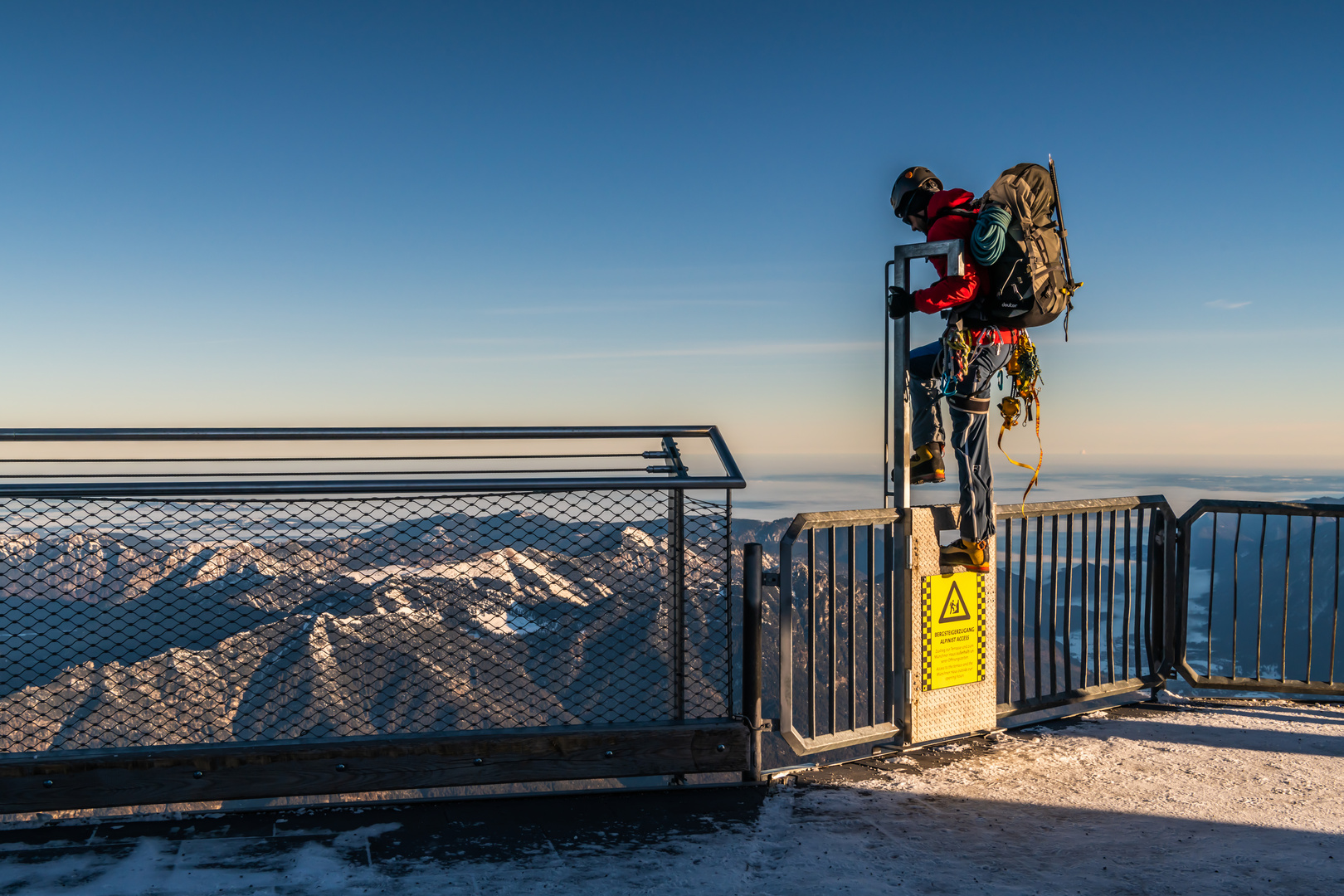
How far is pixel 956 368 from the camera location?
5.47 m

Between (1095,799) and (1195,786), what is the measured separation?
2.23ft

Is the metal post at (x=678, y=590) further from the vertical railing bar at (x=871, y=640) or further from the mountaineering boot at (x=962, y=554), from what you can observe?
the mountaineering boot at (x=962, y=554)

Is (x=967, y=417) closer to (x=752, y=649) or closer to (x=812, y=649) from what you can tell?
(x=812, y=649)

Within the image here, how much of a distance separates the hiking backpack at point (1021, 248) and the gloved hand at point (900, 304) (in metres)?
0.40

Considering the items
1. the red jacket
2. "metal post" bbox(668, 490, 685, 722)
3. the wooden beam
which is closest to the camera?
the wooden beam

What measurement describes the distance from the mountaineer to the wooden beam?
6.40 ft

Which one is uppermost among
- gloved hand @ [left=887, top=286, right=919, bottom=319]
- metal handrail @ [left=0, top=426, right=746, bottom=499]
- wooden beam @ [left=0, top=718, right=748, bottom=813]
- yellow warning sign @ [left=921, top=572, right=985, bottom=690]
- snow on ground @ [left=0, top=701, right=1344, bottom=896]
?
gloved hand @ [left=887, top=286, right=919, bottom=319]

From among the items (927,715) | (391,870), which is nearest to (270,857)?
(391,870)

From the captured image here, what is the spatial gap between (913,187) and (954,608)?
8.08 feet

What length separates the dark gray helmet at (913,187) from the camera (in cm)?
555

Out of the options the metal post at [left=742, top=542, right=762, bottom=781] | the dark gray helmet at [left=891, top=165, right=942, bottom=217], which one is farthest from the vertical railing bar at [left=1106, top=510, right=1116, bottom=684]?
the metal post at [left=742, top=542, right=762, bottom=781]

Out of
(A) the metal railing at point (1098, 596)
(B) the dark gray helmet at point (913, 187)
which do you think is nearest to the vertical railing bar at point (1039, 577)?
(A) the metal railing at point (1098, 596)

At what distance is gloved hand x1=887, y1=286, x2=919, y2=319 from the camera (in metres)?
5.35

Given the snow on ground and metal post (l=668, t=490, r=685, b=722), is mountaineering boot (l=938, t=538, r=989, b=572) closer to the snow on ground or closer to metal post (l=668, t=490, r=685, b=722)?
the snow on ground
